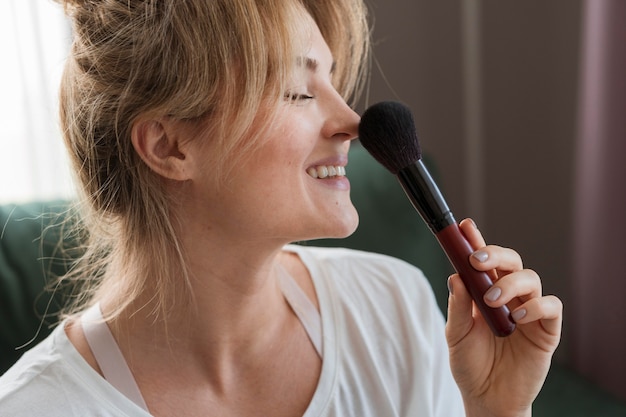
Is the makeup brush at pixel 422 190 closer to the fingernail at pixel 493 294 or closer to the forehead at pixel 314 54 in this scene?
the fingernail at pixel 493 294

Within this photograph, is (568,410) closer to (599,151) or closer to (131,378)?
(599,151)

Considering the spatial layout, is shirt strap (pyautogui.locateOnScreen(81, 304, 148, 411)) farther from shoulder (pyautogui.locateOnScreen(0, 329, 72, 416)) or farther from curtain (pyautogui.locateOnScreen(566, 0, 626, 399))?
curtain (pyautogui.locateOnScreen(566, 0, 626, 399))

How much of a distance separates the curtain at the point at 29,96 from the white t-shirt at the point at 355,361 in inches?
36.8

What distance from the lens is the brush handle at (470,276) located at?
0.81 m

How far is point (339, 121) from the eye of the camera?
0.95 metres

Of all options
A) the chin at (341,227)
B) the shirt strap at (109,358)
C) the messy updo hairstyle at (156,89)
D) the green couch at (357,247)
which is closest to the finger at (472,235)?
the chin at (341,227)

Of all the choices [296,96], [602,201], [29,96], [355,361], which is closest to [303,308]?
[355,361]

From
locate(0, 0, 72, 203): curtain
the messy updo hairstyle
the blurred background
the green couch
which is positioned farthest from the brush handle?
Result: locate(0, 0, 72, 203): curtain

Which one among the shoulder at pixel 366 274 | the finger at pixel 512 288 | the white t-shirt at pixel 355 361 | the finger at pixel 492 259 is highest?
the finger at pixel 492 259

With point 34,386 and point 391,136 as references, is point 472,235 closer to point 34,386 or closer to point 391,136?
point 391,136

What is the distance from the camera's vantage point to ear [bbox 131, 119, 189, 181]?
96 cm

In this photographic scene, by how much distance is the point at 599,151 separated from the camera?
161 cm

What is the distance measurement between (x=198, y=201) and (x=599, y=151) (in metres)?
0.96

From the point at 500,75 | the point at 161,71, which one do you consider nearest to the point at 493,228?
the point at 500,75
